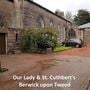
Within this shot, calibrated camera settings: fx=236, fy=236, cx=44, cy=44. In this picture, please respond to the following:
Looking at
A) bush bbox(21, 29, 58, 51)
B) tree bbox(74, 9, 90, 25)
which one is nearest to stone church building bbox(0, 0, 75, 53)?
bush bbox(21, 29, 58, 51)

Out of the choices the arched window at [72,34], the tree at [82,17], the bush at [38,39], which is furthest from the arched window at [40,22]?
the tree at [82,17]

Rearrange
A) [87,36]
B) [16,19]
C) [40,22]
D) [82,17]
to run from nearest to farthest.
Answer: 1. [16,19]
2. [40,22]
3. [87,36]
4. [82,17]

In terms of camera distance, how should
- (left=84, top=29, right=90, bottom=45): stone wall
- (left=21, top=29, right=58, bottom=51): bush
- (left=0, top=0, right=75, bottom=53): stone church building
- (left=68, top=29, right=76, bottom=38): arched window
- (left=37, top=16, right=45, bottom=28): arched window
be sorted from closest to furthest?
1. (left=0, top=0, right=75, bottom=53): stone church building
2. (left=21, top=29, right=58, bottom=51): bush
3. (left=37, top=16, right=45, bottom=28): arched window
4. (left=84, top=29, right=90, bottom=45): stone wall
5. (left=68, top=29, right=76, bottom=38): arched window

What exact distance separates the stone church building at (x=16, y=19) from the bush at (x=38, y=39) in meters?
0.91

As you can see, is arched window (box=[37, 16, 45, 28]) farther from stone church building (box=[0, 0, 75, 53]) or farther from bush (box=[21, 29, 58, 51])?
bush (box=[21, 29, 58, 51])

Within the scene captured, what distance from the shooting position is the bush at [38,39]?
2431 centimetres

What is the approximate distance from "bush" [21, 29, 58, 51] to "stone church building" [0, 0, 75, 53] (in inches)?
35.8

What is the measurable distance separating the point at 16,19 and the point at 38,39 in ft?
13.6

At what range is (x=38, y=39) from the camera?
24.4 meters

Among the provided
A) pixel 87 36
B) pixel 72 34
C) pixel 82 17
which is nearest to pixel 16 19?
pixel 72 34

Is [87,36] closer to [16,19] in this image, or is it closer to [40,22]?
[40,22]

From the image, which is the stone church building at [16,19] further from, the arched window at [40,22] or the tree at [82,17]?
the tree at [82,17]

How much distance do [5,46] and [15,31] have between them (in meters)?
2.30

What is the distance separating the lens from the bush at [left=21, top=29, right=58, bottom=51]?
2431cm
